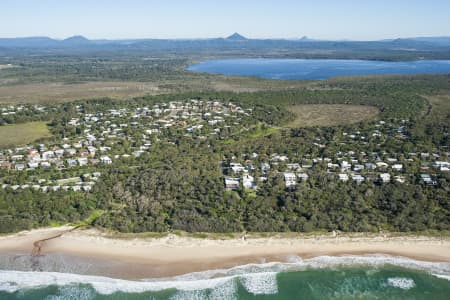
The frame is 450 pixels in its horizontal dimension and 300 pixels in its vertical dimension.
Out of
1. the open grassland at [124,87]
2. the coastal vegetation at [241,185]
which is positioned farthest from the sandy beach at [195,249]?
the open grassland at [124,87]

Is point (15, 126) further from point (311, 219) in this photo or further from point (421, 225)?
point (421, 225)

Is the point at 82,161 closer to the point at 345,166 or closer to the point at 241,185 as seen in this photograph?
the point at 241,185

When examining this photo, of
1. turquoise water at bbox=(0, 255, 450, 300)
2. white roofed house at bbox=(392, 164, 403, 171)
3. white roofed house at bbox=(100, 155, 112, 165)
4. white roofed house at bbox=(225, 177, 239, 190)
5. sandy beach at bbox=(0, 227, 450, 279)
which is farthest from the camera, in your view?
white roofed house at bbox=(100, 155, 112, 165)

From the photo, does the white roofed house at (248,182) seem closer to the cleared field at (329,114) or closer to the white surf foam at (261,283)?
the white surf foam at (261,283)

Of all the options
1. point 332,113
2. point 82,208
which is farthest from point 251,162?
point 332,113

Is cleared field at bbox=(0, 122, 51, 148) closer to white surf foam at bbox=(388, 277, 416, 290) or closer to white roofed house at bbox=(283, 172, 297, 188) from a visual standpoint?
white roofed house at bbox=(283, 172, 297, 188)

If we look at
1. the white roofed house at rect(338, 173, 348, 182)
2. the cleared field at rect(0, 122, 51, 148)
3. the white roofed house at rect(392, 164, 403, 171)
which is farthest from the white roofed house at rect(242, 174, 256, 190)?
the cleared field at rect(0, 122, 51, 148)
